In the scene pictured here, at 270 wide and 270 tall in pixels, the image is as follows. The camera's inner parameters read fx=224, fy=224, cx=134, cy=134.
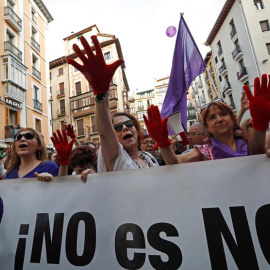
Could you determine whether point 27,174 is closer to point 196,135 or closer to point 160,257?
point 160,257

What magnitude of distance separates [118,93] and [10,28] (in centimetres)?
1293

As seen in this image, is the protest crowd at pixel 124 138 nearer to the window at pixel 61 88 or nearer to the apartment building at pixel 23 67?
the apartment building at pixel 23 67

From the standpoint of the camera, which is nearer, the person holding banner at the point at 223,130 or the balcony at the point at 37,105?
the person holding banner at the point at 223,130

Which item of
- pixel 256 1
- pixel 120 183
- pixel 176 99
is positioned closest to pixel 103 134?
pixel 120 183

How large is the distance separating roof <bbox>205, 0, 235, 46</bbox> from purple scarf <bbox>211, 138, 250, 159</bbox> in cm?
2371

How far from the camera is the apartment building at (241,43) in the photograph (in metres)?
18.6

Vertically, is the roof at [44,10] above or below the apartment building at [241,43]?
above

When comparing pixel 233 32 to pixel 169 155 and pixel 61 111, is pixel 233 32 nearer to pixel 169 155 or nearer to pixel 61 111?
pixel 61 111

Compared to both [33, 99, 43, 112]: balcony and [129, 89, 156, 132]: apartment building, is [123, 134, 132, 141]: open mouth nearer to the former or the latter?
[33, 99, 43, 112]: balcony

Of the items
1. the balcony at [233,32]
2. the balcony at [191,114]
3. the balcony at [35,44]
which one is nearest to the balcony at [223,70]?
the balcony at [233,32]

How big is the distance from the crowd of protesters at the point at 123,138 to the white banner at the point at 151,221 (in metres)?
0.15

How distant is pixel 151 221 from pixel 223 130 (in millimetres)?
966

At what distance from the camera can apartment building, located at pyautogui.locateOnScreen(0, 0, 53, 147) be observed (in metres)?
14.6

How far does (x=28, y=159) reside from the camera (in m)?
2.31
